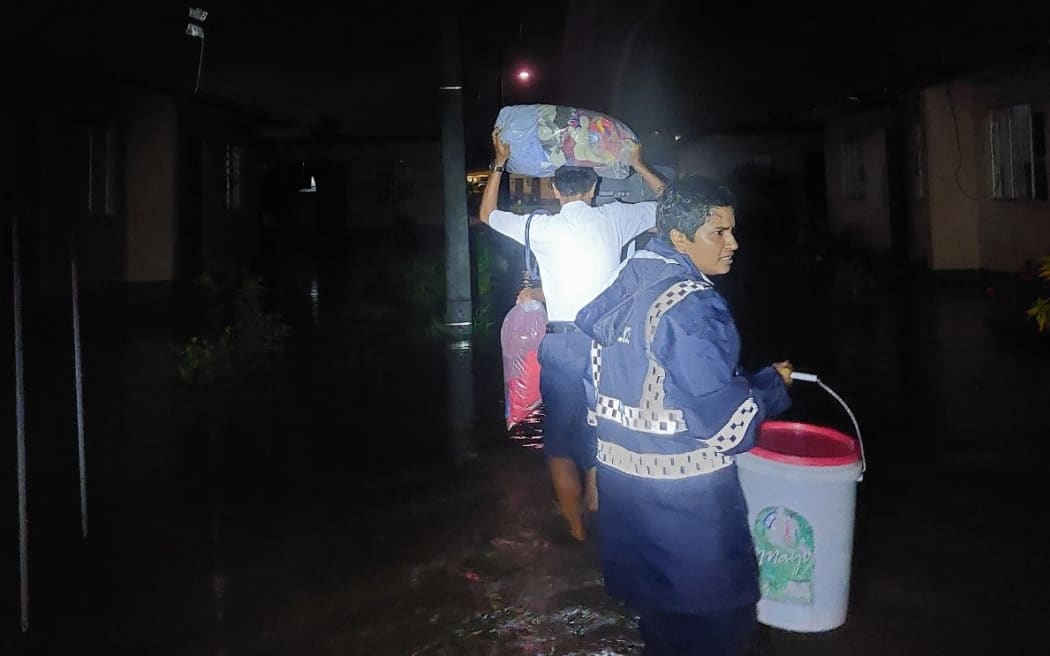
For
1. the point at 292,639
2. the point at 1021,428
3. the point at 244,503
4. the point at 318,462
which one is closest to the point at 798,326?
the point at 1021,428

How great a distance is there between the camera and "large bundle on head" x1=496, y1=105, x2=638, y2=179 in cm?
388

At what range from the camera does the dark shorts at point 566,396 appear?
384 cm

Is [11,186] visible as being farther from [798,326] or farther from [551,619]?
[798,326]

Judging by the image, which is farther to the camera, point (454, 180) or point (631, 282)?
point (454, 180)

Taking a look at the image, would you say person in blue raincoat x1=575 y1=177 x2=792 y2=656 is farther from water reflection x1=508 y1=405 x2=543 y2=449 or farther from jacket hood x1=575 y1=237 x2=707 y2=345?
water reflection x1=508 y1=405 x2=543 y2=449

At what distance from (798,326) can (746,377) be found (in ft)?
28.2

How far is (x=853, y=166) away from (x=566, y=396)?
54.4 ft

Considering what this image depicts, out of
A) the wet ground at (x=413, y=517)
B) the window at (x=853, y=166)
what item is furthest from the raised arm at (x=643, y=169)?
the window at (x=853, y=166)

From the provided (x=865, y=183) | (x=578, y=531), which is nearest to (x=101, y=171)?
(x=578, y=531)

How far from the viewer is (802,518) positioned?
2.86 m

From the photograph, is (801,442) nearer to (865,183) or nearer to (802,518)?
(802,518)

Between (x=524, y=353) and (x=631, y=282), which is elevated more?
(x=631, y=282)

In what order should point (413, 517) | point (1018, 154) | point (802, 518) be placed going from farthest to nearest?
point (1018, 154) < point (413, 517) < point (802, 518)

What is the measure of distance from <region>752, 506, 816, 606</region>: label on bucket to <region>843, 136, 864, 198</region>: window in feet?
54.9
